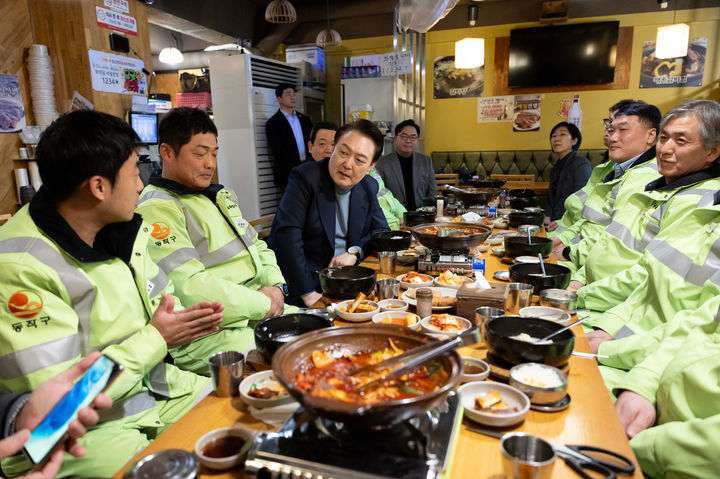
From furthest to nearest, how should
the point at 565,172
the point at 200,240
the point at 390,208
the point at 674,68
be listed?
the point at 674,68 → the point at 565,172 → the point at 390,208 → the point at 200,240

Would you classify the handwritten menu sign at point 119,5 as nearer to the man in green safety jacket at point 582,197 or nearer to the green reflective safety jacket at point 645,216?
the man in green safety jacket at point 582,197

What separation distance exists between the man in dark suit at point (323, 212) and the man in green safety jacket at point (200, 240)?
1.28 ft

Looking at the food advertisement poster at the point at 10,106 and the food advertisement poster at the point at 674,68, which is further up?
the food advertisement poster at the point at 674,68

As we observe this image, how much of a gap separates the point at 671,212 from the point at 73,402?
2.41 metres

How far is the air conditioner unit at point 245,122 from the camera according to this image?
20.6 feet

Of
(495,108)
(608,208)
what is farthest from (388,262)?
(495,108)

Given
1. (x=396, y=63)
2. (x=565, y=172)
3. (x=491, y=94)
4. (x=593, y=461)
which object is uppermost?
(x=396, y=63)

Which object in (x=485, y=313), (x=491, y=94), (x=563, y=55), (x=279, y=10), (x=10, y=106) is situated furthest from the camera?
(x=491, y=94)

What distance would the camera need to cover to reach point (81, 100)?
14.5ft

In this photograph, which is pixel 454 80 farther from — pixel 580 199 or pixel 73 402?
pixel 73 402

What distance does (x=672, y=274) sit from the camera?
1794mm

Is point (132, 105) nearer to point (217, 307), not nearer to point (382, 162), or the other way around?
point (382, 162)

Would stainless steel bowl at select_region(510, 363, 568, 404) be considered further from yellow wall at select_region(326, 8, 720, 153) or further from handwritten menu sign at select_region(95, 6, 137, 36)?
yellow wall at select_region(326, 8, 720, 153)

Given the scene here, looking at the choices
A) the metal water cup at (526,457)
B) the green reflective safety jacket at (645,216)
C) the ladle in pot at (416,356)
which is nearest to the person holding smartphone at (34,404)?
the ladle in pot at (416,356)
